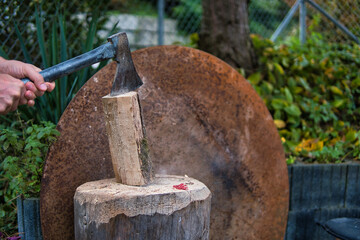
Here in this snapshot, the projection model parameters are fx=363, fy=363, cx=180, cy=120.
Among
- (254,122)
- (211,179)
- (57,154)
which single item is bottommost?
(211,179)

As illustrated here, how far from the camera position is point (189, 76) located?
6.77 feet

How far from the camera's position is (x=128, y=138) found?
5.31 feet

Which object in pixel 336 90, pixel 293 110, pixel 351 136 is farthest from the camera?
pixel 336 90

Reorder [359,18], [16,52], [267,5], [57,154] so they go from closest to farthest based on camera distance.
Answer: [57,154]
[16,52]
[359,18]
[267,5]

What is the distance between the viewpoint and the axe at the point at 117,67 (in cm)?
163

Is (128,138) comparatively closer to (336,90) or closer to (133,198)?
(133,198)

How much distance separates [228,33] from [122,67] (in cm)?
219

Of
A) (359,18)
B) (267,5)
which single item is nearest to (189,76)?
(359,18)

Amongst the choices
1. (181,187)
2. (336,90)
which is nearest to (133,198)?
(181,187)

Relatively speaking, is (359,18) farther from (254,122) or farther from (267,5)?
(254,122)

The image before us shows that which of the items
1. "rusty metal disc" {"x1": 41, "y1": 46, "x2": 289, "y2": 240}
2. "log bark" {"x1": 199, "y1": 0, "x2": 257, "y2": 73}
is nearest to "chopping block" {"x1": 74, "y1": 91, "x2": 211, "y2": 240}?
"rusty metal disc" {"x1": 41, "y1": 46, "x2": 289, "y2": 240}

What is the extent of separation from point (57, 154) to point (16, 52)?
178cm

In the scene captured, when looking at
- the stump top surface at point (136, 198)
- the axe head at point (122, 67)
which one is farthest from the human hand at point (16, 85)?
the stump top surface at point (136, 198)

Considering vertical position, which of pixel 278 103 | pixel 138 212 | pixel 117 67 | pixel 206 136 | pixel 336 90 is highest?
pixel 117 67
